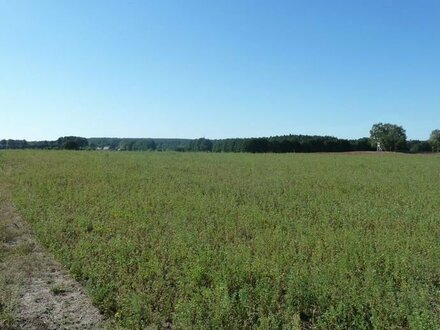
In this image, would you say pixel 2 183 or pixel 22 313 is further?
pixel 2 183

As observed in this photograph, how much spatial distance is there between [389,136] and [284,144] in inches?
1410

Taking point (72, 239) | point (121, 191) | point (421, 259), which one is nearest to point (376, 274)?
point (421, 259)

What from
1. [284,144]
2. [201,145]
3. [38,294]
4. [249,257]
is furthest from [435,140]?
[38,294]

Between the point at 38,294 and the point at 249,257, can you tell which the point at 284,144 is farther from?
the point at 38,294

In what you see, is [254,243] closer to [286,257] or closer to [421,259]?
[286,257]

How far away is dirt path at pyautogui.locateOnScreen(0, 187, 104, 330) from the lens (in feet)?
16.4

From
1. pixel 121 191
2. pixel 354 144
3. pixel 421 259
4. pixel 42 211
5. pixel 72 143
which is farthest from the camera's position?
pixel 354 144

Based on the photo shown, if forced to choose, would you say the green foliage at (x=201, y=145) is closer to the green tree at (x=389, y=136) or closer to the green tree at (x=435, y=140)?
the green tree at (x=389, y=136)

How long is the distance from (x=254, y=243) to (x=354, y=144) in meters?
106

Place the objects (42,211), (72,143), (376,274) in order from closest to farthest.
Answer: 1. (376,274)
2. (42,211)
3. (72,143)

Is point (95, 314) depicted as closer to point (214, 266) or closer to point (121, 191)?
point (214, 266)

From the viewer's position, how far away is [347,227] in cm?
980

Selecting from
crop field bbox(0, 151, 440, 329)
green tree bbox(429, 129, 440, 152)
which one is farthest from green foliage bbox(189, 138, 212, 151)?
crop field bbox(0, 151, 440, 329)

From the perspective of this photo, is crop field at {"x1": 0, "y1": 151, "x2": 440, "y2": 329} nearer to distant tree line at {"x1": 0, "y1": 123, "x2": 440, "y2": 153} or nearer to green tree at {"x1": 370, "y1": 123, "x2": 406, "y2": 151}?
distant tree line at {"x1": 0, "y1": 123, "x2": 440, "y2": 153}
